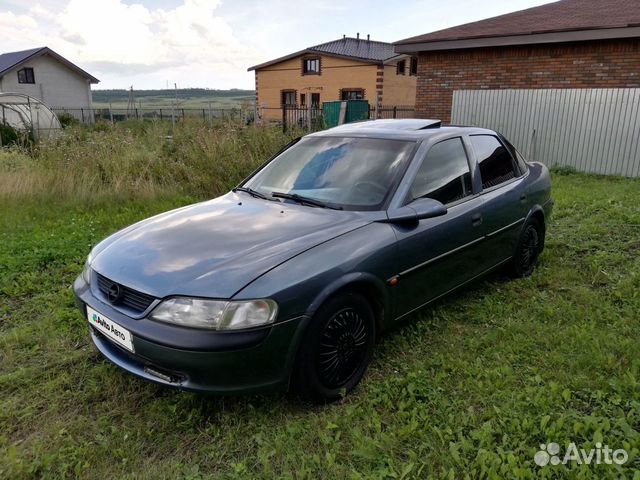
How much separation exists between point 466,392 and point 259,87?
37.2 metres

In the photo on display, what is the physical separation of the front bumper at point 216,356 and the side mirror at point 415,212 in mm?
A: 1004

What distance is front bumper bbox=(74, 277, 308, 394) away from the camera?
2354mm

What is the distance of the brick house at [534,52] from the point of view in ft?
37.0

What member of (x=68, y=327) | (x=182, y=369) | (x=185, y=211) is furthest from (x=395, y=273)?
(x=68, y=327)

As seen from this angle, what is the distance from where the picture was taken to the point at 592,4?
45.3ft

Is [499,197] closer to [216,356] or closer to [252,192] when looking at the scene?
[252,192]

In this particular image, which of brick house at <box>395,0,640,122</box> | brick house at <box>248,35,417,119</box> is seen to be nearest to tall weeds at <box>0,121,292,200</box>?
brick house at <box>395,0,640,122</box>

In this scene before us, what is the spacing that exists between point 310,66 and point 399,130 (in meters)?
32.3

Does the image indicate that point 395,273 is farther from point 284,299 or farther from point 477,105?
point 477,105

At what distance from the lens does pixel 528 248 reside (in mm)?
4785

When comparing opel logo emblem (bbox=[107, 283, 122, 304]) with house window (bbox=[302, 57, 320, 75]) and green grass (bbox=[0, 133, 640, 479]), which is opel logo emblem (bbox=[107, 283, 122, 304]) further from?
house window (bbox=[302, 57, 320, 75])

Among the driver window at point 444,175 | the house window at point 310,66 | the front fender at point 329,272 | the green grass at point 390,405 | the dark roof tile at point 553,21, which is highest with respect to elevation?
the house window at point 310,66

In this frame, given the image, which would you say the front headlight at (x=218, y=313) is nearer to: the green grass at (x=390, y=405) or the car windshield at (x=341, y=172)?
the green grass at (x=390, y=405)
